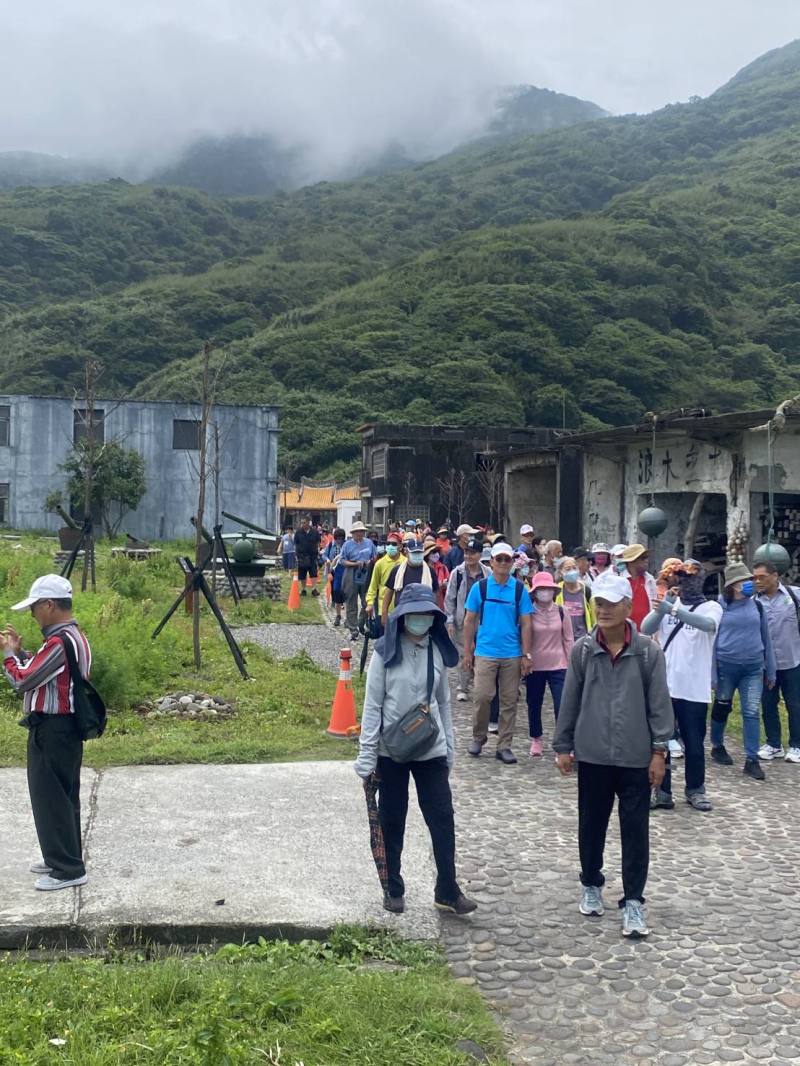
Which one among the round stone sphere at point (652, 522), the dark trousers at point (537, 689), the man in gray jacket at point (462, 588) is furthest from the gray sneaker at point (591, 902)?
the round stone sphere at point (652, 522)

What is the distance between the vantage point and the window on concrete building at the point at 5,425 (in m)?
40.3

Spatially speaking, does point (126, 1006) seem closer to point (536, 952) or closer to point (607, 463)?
point (536, 952)

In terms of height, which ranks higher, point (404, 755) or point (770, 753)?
point (404, 755)

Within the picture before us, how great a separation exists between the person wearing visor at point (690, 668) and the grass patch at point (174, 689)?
268 cm

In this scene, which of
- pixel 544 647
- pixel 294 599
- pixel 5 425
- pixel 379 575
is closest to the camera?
pixel 544 647

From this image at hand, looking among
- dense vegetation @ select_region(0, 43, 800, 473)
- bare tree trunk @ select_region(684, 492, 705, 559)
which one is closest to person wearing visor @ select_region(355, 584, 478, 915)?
bare tree trunk @ select_region(684, 492, 705, 559)

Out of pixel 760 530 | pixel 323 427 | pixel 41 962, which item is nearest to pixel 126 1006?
pixel 41 962

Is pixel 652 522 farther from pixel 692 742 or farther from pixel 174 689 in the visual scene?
pixel 174 689

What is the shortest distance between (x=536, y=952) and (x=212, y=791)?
300 cm

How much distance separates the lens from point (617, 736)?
5.02 metres

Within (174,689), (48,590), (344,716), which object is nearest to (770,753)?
(344,716)

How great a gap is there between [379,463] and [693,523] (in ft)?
86.2

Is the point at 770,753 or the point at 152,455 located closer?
the point at 770,753

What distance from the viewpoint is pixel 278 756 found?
8.11m
